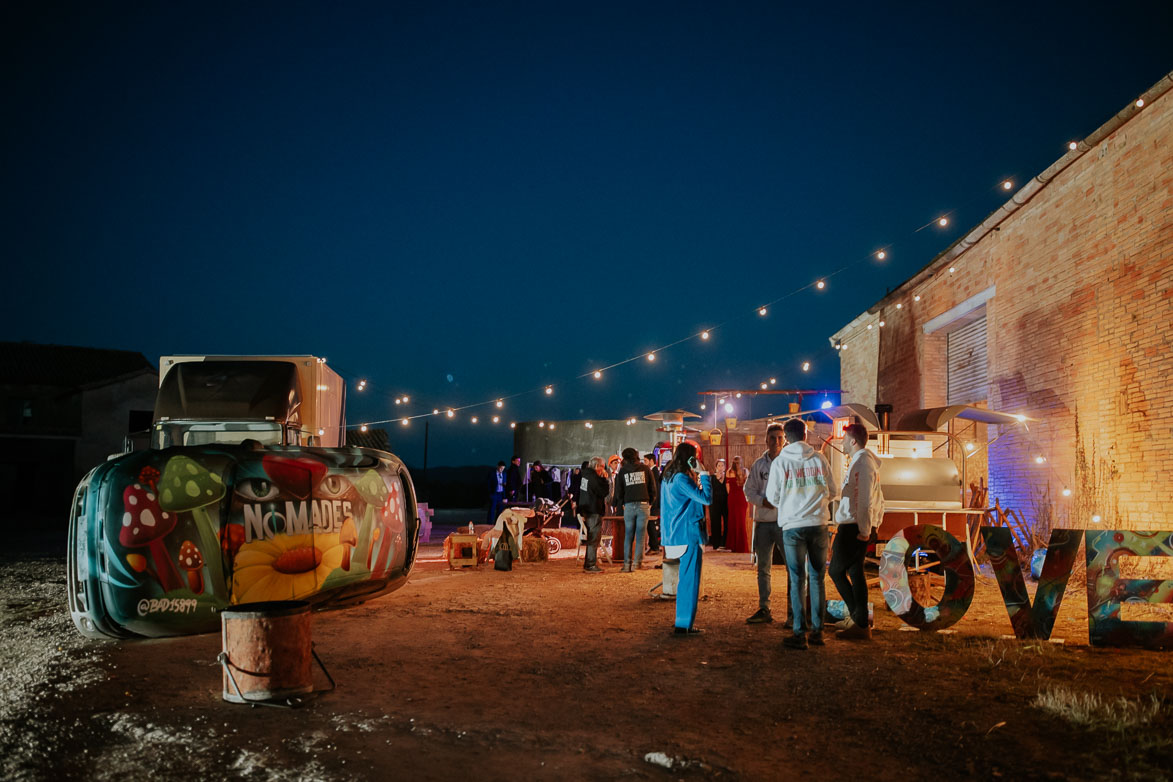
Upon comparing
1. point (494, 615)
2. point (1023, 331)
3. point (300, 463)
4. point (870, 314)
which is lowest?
point (494, 615)

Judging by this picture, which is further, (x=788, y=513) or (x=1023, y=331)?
(x=1023, y=331)

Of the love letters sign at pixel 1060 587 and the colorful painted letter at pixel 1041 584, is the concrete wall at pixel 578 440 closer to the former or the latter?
the love letters sign at pixel 1060 587

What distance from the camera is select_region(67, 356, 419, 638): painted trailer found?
178 inches

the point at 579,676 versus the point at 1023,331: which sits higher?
the point at 1023,331

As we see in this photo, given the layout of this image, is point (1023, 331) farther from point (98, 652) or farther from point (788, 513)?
point (98, 652)

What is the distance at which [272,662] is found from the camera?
14.8 ft

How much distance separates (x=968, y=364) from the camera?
14734 millimetres

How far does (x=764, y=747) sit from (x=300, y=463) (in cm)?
330

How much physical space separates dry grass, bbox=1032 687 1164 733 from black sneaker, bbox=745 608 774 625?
9.05 feet

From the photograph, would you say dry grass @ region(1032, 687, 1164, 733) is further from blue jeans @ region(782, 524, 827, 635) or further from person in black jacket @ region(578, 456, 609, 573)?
person in black jacket @ region(578, 456, 609, 573)

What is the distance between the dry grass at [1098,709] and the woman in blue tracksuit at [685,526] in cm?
274

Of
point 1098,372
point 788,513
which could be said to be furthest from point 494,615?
point 1098,372

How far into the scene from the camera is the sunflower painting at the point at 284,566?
4781mm

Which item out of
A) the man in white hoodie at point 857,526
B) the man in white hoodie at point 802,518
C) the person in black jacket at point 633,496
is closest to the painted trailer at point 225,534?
the man in white hoodie at point 802,518
